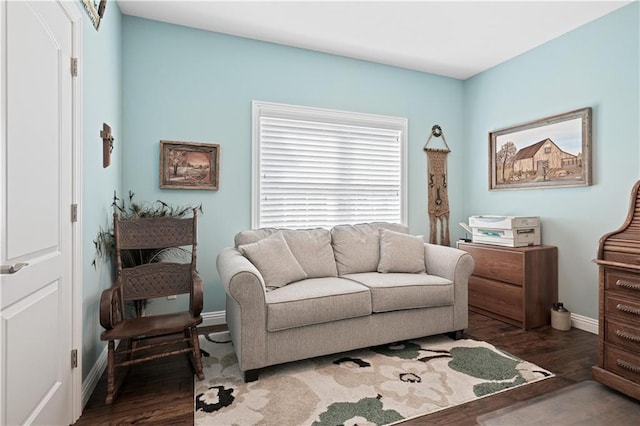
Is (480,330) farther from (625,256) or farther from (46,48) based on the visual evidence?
(46,48)

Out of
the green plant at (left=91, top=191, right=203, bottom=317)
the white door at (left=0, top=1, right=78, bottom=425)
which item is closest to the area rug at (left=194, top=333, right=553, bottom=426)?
the white door at (left=0, top=1, right=78, bottom=425)

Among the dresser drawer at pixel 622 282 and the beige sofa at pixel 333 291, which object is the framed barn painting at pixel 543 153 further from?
the beige sofa at pixel 333 291

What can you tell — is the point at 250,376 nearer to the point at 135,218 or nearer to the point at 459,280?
the point at 135,218

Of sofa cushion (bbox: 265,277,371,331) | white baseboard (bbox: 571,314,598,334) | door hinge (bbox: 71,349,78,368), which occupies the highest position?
sofa cushion (bbox: 265,277,371,331)

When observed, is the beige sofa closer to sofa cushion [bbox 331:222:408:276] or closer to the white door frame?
sofa cushion [bbox 331:222:408:276]

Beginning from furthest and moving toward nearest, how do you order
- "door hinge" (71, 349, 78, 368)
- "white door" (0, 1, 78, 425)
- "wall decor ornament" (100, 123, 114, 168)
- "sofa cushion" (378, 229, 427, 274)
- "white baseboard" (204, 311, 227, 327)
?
1. "white baseboard" (204, 311, 227, 327)
2. "sofa cushion" (378, 229, 427, 274)
3. "wall decor ornament" (100, 123, 114, 168)
4. "door hinge" (71, 349, 78, 368)
5. "white door" (0, 1, 78, 425)

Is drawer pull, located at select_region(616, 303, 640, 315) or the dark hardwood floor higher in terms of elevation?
drawer pull, located at select_region(616, 303, 640, 315)

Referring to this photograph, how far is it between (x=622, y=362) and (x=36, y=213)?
126 inches

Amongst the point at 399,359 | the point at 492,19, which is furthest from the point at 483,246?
the point at 492,19

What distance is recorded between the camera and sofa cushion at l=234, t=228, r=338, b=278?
2.90 metres

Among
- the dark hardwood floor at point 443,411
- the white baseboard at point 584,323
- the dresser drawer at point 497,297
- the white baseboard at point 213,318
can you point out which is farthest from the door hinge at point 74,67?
the white baseboard at point 584,323

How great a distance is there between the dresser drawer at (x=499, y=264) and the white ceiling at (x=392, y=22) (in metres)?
2.11

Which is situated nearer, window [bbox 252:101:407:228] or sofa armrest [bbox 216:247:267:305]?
sofa armrest [bbox 216:247:267:305]

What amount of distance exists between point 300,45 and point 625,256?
3.21m
